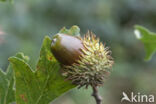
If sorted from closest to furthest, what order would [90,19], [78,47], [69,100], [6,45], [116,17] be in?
[78,47], [6,45], [69,100], [90,19], [116,17]

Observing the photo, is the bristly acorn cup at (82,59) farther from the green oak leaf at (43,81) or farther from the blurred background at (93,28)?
the blurred background at (93,28)

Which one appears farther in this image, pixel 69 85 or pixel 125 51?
pixel 125 51

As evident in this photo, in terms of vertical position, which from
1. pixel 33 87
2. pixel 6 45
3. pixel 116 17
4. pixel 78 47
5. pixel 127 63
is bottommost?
pixel 33 87

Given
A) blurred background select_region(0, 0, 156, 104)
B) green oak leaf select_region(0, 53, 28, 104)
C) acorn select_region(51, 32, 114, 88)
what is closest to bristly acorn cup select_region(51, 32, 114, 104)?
acorn select_region(51, 32, 114, 88)

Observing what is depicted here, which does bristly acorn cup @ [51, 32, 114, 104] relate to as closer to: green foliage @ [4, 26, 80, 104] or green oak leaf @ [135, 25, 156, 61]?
green foliage @ [4, 26, 80, 104]

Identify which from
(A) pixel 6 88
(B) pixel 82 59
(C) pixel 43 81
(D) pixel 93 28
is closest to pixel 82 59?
(B) pixel 82 59

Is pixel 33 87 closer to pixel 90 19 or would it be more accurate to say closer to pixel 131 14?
pixel 90 19

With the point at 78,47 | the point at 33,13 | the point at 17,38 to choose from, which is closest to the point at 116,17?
the point at 33,13
